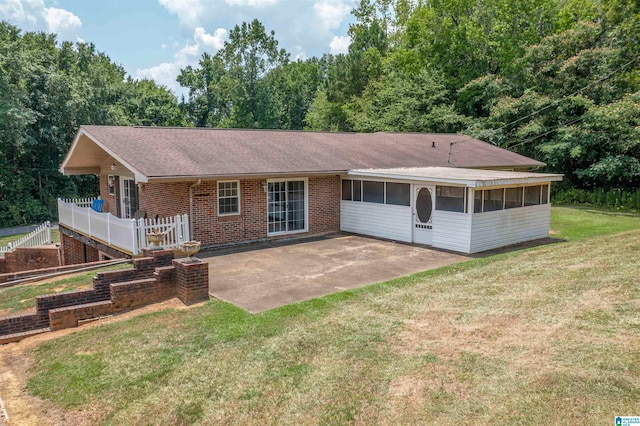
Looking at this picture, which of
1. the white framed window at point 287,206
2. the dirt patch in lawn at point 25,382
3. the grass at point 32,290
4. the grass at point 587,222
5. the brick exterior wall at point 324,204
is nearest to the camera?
the dirt patch in lawn at point 25,382

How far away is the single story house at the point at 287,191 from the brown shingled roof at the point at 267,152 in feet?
0.18

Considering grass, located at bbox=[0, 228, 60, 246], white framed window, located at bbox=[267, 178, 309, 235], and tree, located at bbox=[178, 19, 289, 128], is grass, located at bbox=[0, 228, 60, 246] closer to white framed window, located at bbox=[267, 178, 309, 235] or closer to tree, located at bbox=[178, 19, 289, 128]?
white framed window, located at bbox=[267, 178, 309, 235]

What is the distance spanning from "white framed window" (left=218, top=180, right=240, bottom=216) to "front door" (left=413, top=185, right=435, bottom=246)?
17.4ft

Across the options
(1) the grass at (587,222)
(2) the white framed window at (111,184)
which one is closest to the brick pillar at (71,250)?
(2) the white framed window at (111,184)

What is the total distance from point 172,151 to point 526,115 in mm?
21215

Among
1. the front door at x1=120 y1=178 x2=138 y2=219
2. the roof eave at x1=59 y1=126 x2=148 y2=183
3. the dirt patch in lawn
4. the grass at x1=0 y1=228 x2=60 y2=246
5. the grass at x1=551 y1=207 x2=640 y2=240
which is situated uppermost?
the roof eave at x1=59 y1=126 x2=148 y2=183

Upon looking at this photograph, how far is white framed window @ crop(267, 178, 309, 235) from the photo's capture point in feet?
49.3

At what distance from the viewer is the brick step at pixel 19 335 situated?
8.02m

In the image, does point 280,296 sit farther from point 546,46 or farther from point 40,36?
point 40,36

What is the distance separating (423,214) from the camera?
46.6 feet

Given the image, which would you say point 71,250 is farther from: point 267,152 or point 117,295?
point 117,295

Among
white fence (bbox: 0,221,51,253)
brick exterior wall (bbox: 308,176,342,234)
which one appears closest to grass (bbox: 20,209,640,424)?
brick exterior wall (bbox: 308,176,342,234)

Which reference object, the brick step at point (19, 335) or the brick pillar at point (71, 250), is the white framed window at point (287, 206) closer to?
the brick pillar at point (71, 250)

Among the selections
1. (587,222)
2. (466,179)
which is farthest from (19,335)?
(587,222)
